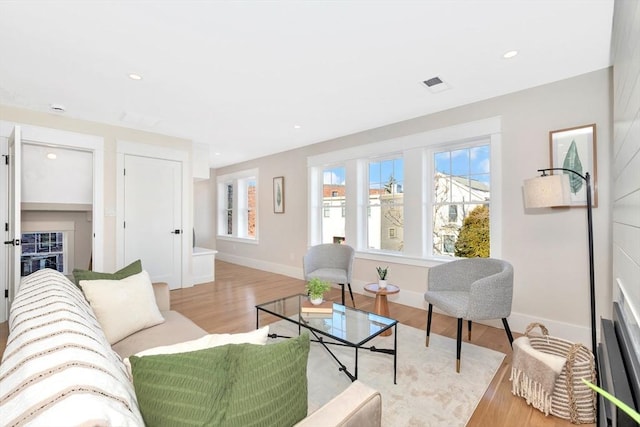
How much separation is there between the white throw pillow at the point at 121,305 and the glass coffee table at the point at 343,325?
2.90 feet

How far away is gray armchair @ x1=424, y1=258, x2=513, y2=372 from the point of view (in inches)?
86.8

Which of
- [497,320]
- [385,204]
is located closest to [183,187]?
[385,204]

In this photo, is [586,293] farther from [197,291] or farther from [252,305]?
[197,291]

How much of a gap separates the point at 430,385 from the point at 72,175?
4907 mm

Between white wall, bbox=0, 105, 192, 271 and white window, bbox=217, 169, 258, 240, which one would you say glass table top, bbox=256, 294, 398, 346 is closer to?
white wall, bbox=0, 105, 192, 271

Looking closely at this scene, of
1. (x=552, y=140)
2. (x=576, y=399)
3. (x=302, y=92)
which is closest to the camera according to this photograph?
(x=576, y=399)

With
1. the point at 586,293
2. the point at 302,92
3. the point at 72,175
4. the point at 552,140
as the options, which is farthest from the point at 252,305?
the point at 552,140

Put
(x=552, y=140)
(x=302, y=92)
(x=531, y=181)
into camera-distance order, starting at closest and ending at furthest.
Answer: (x=531, y=181), (x=552, y=140), (x=302, y=92)

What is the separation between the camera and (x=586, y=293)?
254 centimetres

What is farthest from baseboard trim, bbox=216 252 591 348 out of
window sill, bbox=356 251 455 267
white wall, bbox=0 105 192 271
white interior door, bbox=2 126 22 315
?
white interior door, bbox=2 126 22 315

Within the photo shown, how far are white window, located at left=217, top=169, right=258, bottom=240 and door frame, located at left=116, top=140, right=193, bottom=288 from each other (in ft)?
5.61

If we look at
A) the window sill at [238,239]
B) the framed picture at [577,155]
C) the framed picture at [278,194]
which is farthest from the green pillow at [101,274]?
the window sill at [238,239]

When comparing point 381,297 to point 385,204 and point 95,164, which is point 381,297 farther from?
point 95,164

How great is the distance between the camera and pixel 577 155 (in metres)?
2.60
